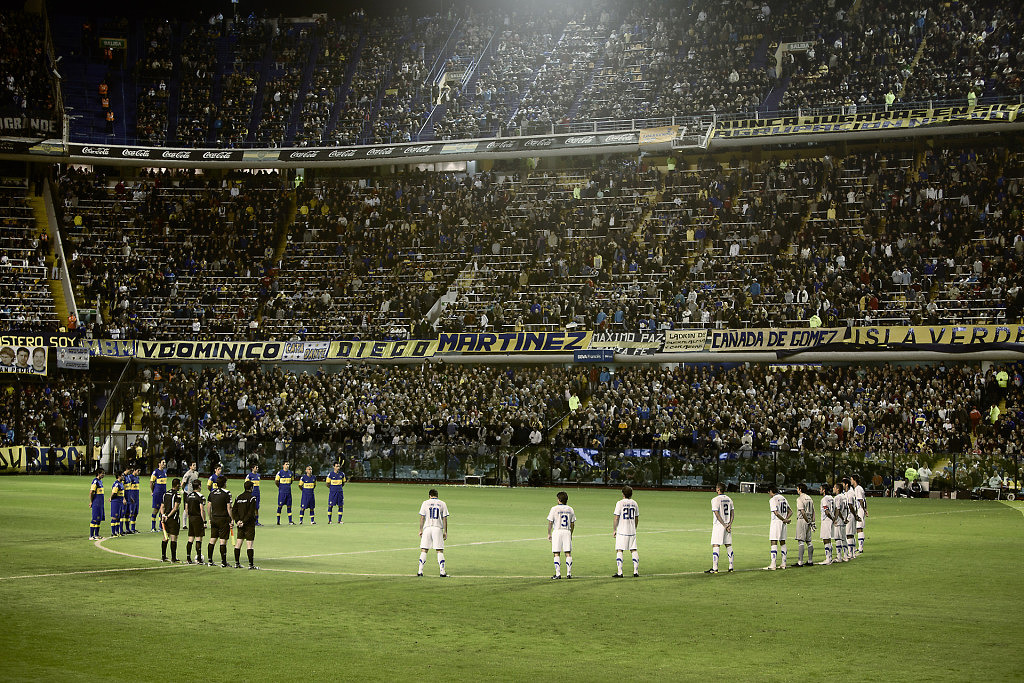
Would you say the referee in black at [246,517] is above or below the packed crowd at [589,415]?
below

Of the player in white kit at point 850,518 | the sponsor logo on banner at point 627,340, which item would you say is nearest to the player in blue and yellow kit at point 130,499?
the player in white kit at point 850,518

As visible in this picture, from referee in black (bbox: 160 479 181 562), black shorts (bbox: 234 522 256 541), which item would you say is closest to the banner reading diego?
referee in black (bbox: 160 479 181 562)

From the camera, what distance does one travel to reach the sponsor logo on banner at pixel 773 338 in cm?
4579

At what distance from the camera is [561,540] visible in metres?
21.6

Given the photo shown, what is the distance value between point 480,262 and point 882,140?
787 inches

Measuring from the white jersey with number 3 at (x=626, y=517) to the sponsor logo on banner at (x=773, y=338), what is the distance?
26.0 m

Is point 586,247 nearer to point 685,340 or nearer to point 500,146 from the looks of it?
point 500,146

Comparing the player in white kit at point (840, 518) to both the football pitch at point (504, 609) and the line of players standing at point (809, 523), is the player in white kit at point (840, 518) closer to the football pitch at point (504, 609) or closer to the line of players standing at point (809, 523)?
the line of players standing at point (809, 523)

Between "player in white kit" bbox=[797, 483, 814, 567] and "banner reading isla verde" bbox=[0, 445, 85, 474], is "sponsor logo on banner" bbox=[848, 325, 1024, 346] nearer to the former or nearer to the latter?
"player in white kit" bbox=[797, 483, 814, 567]

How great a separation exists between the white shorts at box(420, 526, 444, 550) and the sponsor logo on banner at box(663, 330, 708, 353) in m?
28.4

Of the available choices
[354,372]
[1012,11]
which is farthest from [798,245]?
[354,372]

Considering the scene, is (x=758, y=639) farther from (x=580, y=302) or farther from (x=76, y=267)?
(x=76, y=267)

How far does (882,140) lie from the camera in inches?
2133

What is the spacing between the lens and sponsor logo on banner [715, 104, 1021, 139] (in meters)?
49.4
